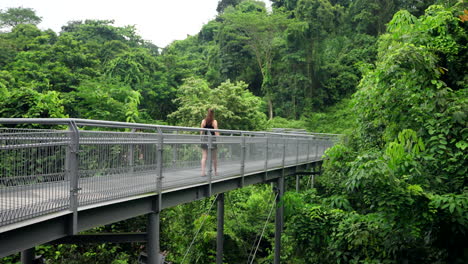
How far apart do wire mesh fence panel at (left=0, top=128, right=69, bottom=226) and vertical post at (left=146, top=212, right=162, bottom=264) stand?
175 cm

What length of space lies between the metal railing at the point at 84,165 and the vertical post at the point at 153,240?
1.35 ft

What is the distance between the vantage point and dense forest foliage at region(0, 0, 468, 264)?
260 inches

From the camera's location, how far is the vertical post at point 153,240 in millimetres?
5535

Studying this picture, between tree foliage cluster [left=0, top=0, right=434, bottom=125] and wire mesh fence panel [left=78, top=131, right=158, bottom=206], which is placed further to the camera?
tree foliage cluster [left=0, top=0, right=434, bottom=125]

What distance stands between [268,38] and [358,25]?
8.70 meters

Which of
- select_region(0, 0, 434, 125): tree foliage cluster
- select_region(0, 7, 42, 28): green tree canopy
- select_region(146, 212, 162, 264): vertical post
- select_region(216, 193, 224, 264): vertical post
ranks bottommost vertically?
select_region(216, 193, 224, 264): vertical post

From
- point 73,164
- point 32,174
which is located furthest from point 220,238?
point 32,174

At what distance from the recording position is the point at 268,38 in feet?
108

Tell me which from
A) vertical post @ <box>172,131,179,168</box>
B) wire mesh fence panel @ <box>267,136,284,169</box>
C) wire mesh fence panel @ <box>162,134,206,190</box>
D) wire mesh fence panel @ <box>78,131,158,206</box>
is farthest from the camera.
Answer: wire mesh fence panel @ <box>267,136,284,169</box>

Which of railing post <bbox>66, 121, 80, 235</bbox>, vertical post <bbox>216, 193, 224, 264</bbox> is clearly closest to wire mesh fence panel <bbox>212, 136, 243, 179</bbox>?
vertical post <bbox>216, 193, 224, 264</bbox>

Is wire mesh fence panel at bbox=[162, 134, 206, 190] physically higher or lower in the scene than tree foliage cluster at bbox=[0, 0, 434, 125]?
lower

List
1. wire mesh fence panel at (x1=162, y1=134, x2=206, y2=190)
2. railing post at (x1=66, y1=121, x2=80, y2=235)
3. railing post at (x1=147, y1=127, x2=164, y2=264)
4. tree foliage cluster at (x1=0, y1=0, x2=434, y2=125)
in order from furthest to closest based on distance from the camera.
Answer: tree foliage cluster at (x1=0, y1=0, x2=434, y2=125) < wire mesh fence panel at (x1=162, y1=134, x2=206, y2=190) < railing post at (x1=147, y1=127, x2=164, y2=264) < railing post at (x1=66, y1=121, x2=80, y2=235)

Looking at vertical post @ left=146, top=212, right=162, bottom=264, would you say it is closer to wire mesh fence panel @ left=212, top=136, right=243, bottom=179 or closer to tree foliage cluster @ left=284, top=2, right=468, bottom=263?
wire mesh fence panel @ left=212, top=136, right=243, bottom=179

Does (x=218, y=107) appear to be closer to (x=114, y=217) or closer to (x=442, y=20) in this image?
(x=442, y=20)
